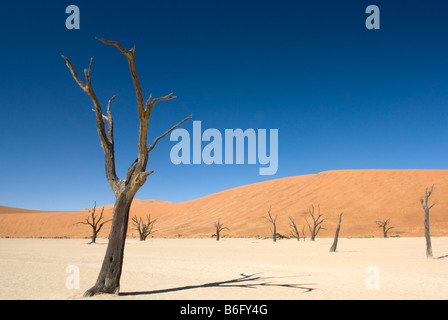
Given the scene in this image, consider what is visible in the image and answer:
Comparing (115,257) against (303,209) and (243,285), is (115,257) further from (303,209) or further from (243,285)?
(303,209)

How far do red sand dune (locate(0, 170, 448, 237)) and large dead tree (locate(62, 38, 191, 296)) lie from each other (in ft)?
133

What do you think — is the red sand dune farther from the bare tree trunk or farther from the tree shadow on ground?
the bare tree trunk

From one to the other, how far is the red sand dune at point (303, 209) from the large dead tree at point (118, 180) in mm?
40550

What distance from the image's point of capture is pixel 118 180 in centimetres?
810

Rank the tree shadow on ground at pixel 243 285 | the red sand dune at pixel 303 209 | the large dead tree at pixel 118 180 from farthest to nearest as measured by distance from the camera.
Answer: the red sand dune at pixel 303 209 < the tree shadow on ground at pixel 243 285 < the large dead tree at pixel 118 180

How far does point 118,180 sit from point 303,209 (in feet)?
170

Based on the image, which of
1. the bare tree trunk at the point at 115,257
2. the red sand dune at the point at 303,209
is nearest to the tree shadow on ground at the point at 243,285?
the bare tree trunk at the point at 115,257

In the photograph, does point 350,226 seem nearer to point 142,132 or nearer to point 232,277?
point 232,277

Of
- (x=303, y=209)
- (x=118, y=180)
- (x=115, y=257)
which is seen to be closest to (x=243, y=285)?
(x=115, y=257)

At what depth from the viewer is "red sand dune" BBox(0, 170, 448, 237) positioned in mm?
48594

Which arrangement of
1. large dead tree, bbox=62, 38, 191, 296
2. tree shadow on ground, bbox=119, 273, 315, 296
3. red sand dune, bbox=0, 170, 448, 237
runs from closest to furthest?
large dead tree, bbox=62, 38, 191, 296 → tree shadow on ground, bbox=119, 273, 315, 296 → red sand dune, bbox=0, 170, 448, 237

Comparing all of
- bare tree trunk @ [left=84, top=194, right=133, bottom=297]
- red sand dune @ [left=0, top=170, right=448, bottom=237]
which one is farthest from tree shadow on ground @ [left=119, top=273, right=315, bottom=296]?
red sand dune @ [left=0, top=170, right=448, bottom=237]

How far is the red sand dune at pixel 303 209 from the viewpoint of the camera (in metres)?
48.6

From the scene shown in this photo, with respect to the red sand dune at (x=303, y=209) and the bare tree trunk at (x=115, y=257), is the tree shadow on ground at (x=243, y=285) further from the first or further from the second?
the red sand dune at (x=303, y=209)
